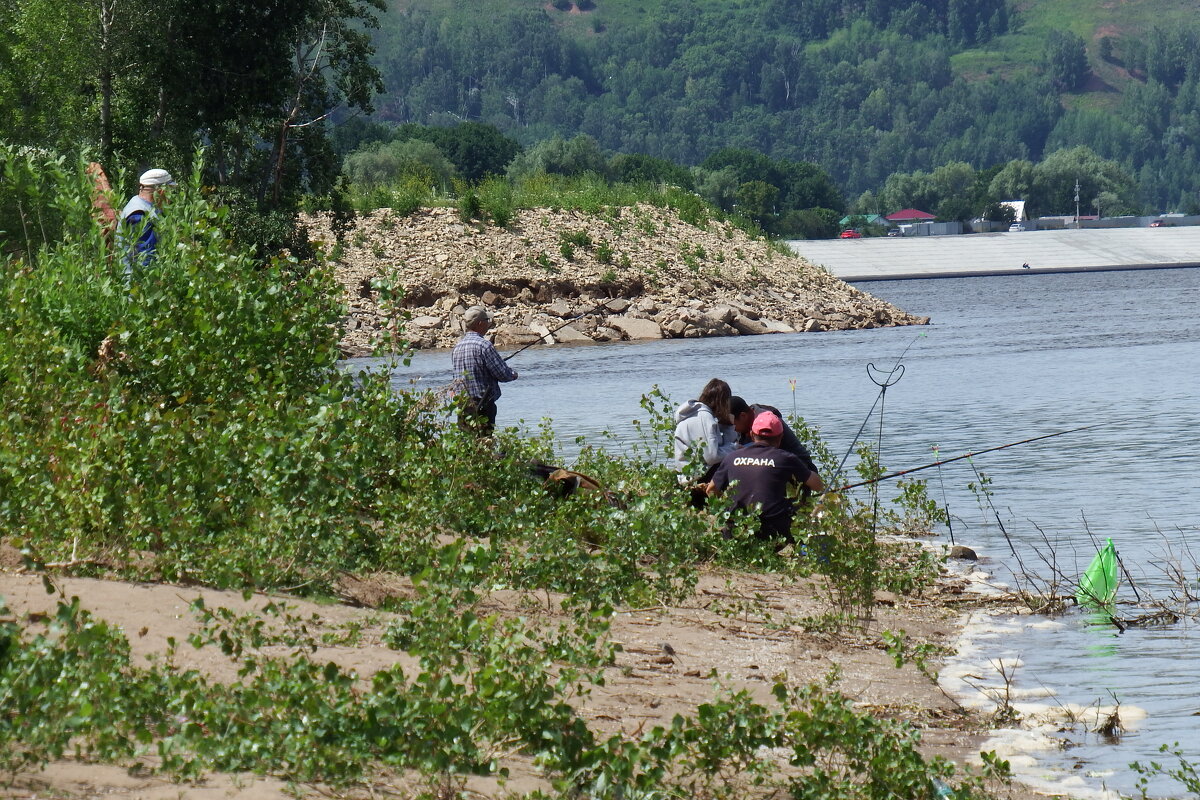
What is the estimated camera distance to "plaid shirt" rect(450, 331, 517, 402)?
36.5 feet

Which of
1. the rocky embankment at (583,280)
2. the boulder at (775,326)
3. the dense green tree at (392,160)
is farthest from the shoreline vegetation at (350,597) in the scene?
the dense green tree at (392,160)

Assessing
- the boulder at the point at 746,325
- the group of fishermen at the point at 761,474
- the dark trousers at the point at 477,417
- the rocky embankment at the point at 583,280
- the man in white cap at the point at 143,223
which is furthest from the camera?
the boulder at the point at 746,325

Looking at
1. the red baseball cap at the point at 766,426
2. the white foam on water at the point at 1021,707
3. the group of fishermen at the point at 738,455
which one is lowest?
the white foam on water at the point at 1021,707

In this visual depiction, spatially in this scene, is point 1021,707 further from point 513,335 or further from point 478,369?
point 513,335

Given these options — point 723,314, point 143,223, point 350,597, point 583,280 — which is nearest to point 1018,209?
point 723,314

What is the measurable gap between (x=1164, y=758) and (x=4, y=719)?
4.30 meters

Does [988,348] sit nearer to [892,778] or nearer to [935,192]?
[892,778]

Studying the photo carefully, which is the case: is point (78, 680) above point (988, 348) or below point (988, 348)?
above

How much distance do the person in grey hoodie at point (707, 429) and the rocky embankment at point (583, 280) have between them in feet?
83.4

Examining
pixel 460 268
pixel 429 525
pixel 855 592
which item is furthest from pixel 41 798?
pixel 460 268

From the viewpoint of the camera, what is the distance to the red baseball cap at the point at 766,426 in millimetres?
9406

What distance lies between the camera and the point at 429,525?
742cm

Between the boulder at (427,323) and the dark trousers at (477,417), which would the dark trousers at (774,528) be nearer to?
the dark trousers at (477,417)

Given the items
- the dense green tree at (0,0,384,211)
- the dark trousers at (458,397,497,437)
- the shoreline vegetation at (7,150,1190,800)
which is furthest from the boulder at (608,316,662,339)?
the shoreline vegetation at (7,150,1190,800)
